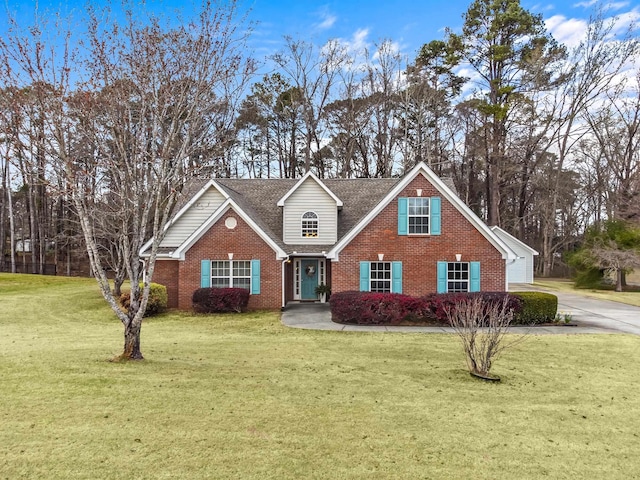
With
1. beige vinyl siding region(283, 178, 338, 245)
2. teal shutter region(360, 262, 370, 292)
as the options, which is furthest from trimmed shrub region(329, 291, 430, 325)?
beige vinyl siding region(283, 178, 338, 245)

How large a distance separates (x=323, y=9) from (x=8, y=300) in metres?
19.2

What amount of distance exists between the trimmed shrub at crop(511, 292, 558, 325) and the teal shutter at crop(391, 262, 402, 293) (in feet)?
14.6

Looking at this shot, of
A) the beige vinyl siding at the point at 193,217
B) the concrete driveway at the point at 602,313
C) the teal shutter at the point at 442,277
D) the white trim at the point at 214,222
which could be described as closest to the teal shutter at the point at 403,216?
the teal shutter at the point at 442,277

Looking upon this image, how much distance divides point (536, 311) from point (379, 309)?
568cm

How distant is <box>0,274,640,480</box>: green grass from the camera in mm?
Result: 4551

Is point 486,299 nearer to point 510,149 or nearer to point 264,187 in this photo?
point 264,187

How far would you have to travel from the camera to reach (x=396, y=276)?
17375 millimetres

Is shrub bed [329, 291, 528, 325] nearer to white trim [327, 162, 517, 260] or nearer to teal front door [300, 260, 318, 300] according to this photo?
white trim [327, 162, 517, 260]

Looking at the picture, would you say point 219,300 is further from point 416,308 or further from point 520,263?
point 520,263

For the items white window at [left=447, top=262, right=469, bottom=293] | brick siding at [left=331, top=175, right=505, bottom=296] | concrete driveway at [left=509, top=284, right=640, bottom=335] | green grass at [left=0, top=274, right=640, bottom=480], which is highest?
brick siding at [left=331, top=175, right=505, bottom=296]

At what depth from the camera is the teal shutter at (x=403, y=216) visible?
17422 millimetres

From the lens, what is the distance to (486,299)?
15.2 metres

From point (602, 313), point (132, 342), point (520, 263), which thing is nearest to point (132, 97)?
point (132, 342)

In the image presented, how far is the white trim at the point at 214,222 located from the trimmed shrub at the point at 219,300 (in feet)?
6.26
